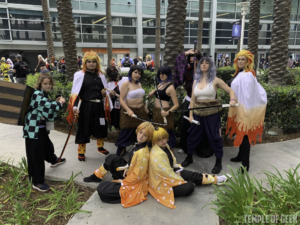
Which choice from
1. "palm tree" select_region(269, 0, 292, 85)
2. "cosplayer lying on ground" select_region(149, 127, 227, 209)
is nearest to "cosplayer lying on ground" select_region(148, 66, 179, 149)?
"cosplayer lying on ground" select_region(149, 127, 227, 209)

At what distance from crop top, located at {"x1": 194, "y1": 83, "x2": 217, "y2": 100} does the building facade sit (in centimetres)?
1908

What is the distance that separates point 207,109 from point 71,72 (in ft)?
17.5

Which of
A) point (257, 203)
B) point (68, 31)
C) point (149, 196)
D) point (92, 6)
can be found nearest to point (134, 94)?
point (149, 196)

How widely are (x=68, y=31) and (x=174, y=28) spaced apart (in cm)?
355

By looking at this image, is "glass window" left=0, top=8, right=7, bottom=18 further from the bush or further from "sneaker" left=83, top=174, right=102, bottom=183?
the bush

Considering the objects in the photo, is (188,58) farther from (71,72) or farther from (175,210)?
(71,72)

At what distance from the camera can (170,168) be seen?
10.1ft

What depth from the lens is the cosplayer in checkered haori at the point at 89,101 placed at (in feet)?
13.1

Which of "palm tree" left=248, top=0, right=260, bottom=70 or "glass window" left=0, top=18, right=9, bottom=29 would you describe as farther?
"glass window" left=0, top=18, right=9, bottom=29

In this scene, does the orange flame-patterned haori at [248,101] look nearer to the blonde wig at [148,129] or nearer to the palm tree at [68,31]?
the blonde wig at [148,129]

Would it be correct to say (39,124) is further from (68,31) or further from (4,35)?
(4,35)

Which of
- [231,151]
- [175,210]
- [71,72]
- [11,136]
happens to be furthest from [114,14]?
[175,210]

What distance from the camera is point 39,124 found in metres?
3.30

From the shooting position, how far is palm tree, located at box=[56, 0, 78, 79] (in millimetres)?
7227
